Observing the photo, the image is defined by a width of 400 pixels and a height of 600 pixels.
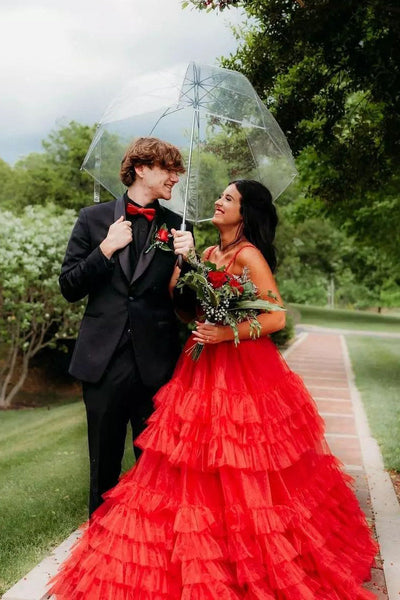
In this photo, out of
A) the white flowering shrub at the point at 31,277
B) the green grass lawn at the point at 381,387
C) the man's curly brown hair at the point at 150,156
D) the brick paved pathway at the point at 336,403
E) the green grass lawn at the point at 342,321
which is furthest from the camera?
the green grass lawn at the point at 342,321

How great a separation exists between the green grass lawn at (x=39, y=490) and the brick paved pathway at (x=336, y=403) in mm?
2122

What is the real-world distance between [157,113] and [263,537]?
241cm

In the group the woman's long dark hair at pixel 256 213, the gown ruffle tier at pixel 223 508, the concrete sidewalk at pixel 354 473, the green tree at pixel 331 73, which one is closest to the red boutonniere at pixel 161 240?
the woman's long dark hair at pixel 256 213

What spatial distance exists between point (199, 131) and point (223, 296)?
3.75 feet

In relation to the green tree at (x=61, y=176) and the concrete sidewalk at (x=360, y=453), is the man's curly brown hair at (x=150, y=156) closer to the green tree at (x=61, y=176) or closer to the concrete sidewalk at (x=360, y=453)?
the concrete sidewalk at (x=360, y=453)

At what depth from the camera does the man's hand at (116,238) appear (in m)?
3.21

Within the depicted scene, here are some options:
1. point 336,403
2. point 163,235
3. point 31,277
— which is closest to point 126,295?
point 163,235

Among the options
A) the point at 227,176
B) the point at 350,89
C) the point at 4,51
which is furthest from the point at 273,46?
the point at 4,51

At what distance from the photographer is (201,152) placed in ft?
12.5

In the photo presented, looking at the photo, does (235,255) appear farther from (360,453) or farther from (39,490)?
(360,453)

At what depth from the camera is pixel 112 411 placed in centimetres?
340

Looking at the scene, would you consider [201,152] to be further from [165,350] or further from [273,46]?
[273,46]

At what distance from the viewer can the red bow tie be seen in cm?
334

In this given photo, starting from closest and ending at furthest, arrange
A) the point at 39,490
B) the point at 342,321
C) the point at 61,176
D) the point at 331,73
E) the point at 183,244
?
the point at 183,244 < the point at 331,73 < the point at 39,490 < the point at 61,176 < the point at 342,321
